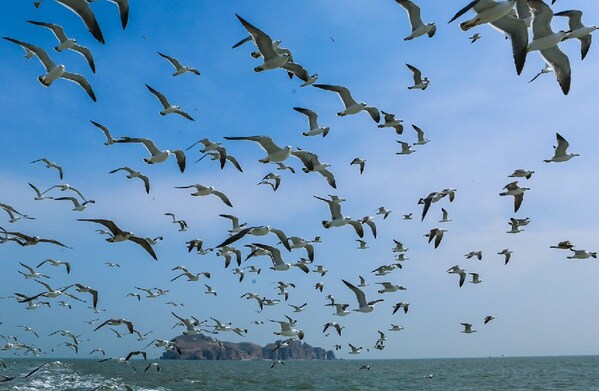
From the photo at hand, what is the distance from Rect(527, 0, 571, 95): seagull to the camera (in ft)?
41.9

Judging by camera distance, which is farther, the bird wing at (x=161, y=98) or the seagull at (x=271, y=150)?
the bird wing at (x=161, y=98)

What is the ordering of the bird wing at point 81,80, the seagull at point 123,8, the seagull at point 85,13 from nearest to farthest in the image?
the seagull at point 85,13, the seagull at point 123,8, the bird wing at point 81,80

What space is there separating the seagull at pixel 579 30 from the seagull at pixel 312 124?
7879mm

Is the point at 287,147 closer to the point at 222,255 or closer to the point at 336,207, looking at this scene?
the point at 336,207

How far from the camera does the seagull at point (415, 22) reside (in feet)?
60.0

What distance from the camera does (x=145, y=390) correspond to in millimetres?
41781

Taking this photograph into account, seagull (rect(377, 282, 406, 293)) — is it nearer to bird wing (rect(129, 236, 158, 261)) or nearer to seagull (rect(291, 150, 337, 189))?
seagull (rect(291, 150, 337, 189))

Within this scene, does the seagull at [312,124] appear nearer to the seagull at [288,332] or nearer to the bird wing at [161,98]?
the bird wing at [161,98]

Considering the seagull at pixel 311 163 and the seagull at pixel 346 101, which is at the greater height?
the seagull at pixel 346 101

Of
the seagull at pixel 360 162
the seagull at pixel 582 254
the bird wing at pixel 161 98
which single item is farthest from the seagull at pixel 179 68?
the seagull at pixel 582 254

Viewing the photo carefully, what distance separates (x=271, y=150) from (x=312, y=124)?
2763 millimetres

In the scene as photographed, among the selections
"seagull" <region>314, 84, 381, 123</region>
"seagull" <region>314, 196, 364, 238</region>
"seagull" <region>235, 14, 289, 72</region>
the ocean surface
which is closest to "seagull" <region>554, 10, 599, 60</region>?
"seagull" <region>314, 84, 381, 123</region>

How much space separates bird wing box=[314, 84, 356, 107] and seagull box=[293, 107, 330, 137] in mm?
1172

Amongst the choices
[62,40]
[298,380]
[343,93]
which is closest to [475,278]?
[343,93]
